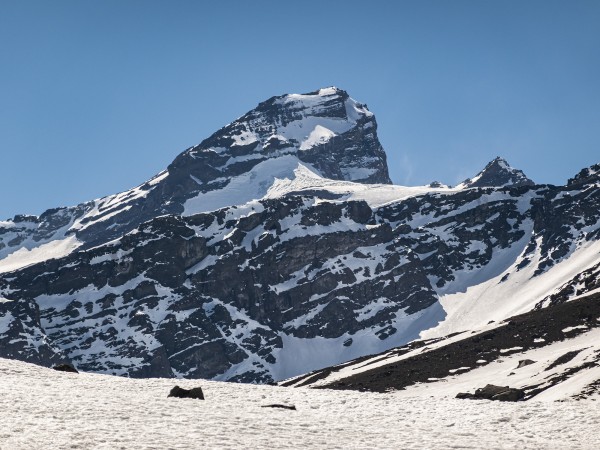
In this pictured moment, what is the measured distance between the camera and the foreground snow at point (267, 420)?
110 ft

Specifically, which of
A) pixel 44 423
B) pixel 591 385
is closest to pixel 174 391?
pixel 44 423

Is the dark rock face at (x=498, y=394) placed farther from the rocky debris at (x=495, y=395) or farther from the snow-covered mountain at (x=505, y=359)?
the snow-covered mountain at (x=505, y=359)

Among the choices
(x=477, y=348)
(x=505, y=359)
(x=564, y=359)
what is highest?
(x=477, y=348)

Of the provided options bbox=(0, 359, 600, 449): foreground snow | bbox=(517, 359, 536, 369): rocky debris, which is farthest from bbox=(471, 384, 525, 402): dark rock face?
bbox=(517, 359, 536, 369): rocky debris

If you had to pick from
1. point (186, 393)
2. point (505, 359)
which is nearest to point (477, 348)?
point (505, 359)

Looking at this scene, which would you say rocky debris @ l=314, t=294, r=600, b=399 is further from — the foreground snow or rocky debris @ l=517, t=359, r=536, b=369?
the foreground snow

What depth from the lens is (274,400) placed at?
46.2 meters

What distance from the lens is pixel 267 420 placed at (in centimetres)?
3891

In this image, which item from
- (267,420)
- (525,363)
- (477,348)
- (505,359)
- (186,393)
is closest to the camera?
(267,420)

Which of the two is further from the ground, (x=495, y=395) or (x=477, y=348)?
(x=477, y=348)

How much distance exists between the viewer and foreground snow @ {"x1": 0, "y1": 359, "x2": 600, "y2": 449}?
33.5 meters

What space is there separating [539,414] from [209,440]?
Answer: 619 inches

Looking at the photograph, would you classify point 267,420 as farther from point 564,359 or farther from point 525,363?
point 525,363

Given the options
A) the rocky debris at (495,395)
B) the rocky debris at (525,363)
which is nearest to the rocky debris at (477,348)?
the rocky debris at (525,363)
